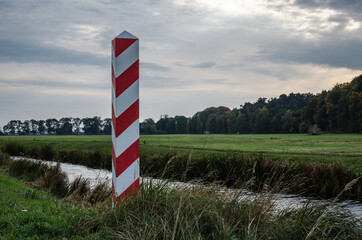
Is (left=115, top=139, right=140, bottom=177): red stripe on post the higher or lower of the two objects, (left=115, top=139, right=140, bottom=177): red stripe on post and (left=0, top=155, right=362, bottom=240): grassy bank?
the higher

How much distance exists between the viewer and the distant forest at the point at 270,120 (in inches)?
3231

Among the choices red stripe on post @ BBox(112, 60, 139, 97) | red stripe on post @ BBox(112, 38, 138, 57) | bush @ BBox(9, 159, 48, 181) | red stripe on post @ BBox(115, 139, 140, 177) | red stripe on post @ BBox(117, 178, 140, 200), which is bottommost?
bush @ BBox(9, 159, 48, 181)

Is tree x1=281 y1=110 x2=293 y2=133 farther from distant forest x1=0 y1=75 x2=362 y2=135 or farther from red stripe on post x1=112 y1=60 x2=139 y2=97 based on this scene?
red stripe on post x1=112 y1=60 x2=139 y2=97

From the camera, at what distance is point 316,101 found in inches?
3706

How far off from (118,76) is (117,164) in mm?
1288

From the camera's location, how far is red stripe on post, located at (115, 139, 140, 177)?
16.3 feet

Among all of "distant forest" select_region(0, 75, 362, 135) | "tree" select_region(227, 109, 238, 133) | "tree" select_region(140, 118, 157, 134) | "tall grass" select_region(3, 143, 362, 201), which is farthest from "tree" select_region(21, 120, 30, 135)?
"tall grass" select_region(3, 143, 362, 201)

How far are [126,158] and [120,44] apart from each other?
5.54 feet

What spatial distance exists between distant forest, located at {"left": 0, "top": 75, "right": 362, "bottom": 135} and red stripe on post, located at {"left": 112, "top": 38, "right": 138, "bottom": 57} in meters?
81.9

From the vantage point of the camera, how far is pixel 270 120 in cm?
11694

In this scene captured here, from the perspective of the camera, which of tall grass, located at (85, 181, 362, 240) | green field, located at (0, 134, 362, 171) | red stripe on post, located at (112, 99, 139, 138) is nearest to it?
tall grass, located at (85, 181, 362, 240)

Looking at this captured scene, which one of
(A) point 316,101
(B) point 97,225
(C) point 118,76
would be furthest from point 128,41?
(A) point 316,101

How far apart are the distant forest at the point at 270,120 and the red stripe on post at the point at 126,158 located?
269 ft

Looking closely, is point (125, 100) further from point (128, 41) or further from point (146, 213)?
point (146, 213)
